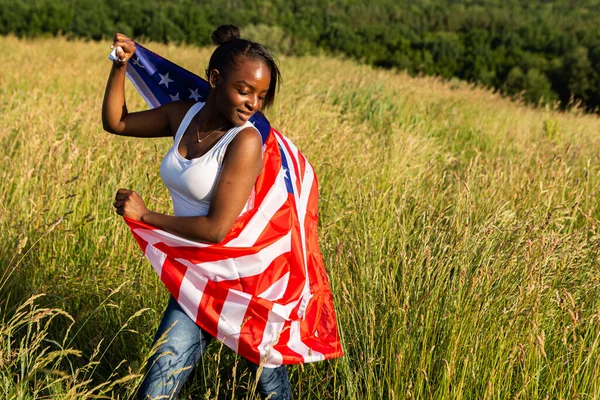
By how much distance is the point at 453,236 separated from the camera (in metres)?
2.52

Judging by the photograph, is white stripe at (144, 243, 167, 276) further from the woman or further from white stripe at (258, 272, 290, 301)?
white stripe at (258, 272, 290, 301)

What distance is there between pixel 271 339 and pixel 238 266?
0.84ft

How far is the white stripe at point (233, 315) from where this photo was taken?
6.49ft

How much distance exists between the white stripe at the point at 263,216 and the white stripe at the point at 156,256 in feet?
0.78

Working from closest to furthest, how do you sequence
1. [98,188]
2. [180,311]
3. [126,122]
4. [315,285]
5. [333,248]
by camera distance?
[180,311], [315,285], [126,122], [333,248], [98,188]

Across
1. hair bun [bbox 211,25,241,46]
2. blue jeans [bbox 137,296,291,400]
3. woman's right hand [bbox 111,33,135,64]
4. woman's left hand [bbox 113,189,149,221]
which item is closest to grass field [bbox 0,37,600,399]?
blue jeans [bbox 137,296,291,400]

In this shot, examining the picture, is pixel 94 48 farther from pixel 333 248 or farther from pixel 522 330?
pixel 522 330

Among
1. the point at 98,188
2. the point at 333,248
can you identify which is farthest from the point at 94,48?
the point at 333,248

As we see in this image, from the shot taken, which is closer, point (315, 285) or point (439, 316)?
point (315, 285)

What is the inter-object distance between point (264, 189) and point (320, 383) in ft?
2.85

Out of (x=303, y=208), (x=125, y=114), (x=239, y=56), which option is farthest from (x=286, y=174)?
(x=125, y=114)

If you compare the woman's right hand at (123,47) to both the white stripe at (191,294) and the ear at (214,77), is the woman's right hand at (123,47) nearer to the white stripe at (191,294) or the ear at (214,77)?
the ear at (214,77)

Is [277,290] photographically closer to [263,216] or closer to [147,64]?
[263,216]

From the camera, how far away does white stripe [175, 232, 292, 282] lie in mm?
1966
